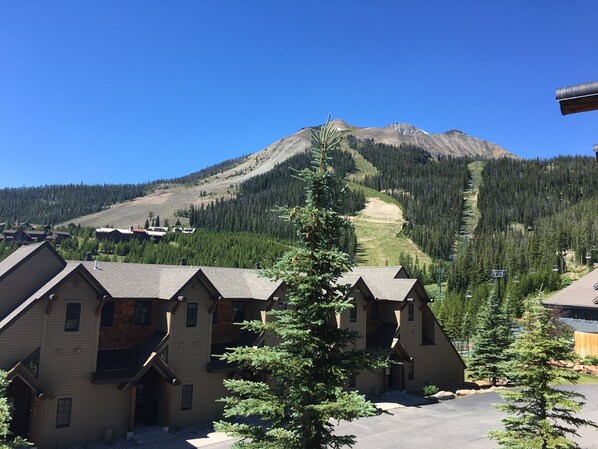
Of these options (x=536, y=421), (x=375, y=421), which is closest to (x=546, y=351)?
(x=536, y=421)

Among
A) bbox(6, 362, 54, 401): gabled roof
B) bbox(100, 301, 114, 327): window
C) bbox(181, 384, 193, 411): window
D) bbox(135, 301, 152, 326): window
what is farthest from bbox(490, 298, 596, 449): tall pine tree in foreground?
bbox(100, 301, 114, 327): window

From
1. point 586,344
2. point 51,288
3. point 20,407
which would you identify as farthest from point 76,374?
point 586,344

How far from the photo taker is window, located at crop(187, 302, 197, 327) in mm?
25844

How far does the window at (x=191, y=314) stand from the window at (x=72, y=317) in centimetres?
602

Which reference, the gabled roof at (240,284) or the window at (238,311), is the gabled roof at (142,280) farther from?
the window at (238,311)

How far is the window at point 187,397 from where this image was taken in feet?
81.8

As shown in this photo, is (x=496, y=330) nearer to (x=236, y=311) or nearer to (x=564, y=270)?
(x=236, y=311)

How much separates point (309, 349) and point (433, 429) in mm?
17540

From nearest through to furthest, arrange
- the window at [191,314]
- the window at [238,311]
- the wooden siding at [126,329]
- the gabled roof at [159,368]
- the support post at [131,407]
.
Result: the support post at [131,407]
the gabled roof at [159,368]
the wooden siding at [126,329]
the window at [191,314]
the window at [238,311]

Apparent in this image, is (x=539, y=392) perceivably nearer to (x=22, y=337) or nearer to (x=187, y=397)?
(x=187, y=397)

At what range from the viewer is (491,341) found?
125 feet

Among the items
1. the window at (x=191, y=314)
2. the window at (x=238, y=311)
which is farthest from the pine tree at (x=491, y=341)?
the window at (x=191, y=314)

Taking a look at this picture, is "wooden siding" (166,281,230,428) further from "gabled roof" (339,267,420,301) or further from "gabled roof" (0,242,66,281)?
"gabled roof" (339,267,420,301)

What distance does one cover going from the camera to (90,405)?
22.2 meters
